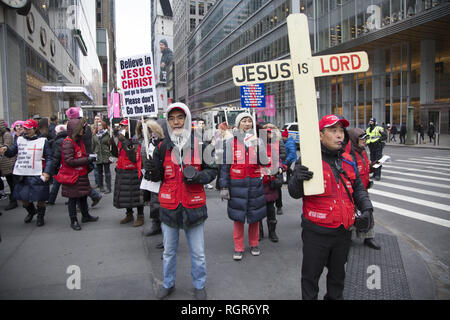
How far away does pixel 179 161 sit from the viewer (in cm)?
355

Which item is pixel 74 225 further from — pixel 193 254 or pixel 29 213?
pixel 193 254

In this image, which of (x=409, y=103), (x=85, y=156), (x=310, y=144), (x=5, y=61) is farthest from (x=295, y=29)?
(x=409, y=103)

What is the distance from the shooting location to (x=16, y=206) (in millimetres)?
8039

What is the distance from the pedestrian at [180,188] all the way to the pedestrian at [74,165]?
10.4ft

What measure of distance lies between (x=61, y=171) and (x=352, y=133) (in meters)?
5.26

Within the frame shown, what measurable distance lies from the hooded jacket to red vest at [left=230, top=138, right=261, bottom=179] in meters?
1.24

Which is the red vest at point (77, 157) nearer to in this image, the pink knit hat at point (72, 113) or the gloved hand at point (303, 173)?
the pink knit hat at point (72, 113)

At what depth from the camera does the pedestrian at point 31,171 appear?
251 inches

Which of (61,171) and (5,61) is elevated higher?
(5,61)

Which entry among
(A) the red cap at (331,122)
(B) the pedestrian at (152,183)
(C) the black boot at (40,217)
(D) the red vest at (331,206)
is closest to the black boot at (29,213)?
(C) the black boot at (40,217)

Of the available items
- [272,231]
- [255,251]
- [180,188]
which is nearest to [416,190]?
[272,231]

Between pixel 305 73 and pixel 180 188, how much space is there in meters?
1.73

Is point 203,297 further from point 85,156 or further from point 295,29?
point 85,156

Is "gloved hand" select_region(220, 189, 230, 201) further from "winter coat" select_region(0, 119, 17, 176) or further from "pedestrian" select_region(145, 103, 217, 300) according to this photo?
"winter coat" select_region(0, 119, 17, 176)
